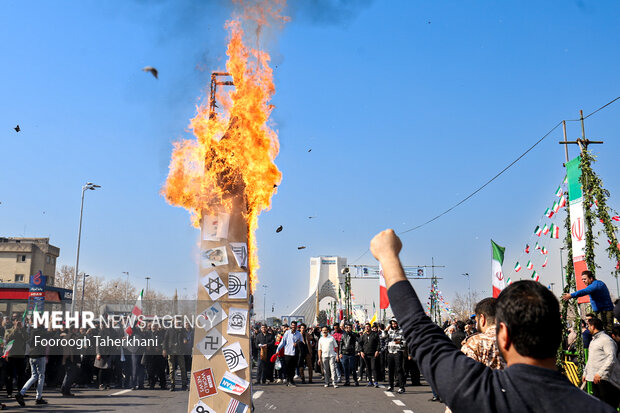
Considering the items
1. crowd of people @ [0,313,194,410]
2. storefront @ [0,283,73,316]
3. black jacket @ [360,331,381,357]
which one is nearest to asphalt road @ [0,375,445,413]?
crowd of people @ [0,313,194,410]

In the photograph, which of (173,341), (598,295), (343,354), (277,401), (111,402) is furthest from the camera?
(343,354)

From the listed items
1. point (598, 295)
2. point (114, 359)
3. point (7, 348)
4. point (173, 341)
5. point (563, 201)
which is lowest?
point (114, 359)

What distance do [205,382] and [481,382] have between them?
19.9 feet

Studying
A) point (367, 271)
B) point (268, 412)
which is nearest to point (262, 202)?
point (268, 412)

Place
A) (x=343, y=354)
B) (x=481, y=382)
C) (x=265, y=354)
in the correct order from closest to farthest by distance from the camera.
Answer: (x=481, y=382) → (x=343, y=354) → (x=265, y=354)

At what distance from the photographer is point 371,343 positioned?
21.1 meters

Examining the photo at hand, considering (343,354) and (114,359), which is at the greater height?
(343,354)

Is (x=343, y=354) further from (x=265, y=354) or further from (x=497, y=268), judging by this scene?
(x=497, y=268)

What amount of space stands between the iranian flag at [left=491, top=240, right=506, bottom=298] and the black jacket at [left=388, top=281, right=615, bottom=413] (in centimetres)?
1852

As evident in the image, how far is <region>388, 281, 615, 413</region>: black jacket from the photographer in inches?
72.5

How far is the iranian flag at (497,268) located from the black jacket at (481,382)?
729 inches

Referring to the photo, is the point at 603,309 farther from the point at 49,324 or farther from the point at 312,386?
the point at 49,324

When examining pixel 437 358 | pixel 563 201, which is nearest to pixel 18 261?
pixel 563 201

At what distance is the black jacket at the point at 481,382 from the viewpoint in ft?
6.04
